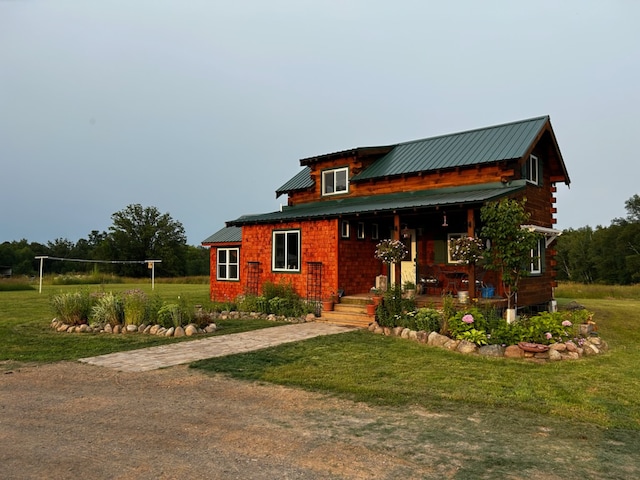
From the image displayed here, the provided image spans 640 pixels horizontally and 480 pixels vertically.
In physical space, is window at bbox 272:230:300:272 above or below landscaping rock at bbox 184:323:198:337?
above

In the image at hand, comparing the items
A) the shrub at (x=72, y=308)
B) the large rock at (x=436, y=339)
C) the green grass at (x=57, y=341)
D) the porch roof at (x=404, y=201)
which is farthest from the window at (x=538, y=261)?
the shrub at (x=72, y=308)

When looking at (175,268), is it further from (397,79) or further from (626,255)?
(626,255)

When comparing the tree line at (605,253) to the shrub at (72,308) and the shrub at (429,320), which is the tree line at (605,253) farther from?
the shrub at (72,308)

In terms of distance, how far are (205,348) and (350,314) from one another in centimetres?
520

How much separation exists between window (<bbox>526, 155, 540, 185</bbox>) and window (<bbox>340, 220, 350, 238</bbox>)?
20.2 feet

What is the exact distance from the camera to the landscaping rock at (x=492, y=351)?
892 cm

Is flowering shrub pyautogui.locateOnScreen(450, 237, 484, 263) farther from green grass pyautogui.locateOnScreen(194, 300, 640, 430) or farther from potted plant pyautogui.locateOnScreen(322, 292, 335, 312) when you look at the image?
potted plant pyautogui.locateOnScreen(322, 292, 335, 312)

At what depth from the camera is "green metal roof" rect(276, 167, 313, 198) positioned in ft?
64.4

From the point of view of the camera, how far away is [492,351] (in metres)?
8.95

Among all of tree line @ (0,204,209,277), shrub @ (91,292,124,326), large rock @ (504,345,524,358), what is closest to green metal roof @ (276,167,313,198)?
shrub @ (91,292,124,326)

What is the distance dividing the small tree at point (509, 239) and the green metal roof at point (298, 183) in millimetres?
9609

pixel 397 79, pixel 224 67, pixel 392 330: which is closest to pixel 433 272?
pixel 392 330

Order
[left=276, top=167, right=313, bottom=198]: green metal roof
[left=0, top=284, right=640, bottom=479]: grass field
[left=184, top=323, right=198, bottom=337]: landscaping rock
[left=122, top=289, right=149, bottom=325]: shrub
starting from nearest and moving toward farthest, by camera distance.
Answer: [left=0, top=284, right=640, bottom=479]: grass field → [left=184, top=323, right=198, bottom=337]: landscaping rock → [left=122, top=289, right=149, bottom=325]: shrub → [left=276, top=167, right=313, bottom=198]: green metal roof

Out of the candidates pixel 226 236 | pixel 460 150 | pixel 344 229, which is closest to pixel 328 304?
pixel 344 229
